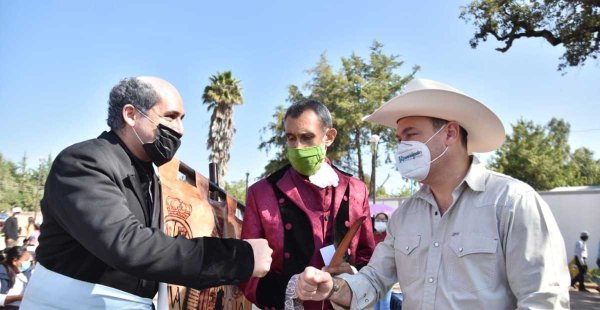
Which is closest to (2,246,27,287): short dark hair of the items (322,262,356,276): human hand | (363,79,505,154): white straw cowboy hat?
(322,262,356,276): human hand

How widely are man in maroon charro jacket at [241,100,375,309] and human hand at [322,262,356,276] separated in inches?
0.7

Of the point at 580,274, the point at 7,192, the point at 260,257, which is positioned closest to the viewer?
the point at 260,257

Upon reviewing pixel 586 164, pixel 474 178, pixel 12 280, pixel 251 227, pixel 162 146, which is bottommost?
pixel 12 280

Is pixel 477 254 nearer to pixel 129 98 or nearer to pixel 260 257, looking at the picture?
pixel 260 257

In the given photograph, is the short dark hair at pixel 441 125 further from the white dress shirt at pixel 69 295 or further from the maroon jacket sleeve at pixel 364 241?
the white dress shirt at pixel 69 295

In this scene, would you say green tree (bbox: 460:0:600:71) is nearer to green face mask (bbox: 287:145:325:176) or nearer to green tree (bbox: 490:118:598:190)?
green face mask (bbox: 287:145:325:176)

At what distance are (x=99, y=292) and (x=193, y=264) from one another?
1.51 feet

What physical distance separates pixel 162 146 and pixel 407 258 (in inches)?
54.2

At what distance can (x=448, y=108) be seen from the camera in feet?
8.41

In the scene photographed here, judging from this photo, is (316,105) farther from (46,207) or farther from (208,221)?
(46,207)

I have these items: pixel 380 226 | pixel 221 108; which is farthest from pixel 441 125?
pixel 221 108

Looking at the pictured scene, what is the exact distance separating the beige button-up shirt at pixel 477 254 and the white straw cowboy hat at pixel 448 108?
0.20 metres

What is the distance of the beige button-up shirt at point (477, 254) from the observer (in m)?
2.08

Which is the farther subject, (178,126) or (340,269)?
(340,269)
